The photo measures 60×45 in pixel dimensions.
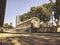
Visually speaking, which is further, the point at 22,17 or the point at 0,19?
the point at 22,17

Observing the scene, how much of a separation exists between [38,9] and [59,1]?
68.4 feet

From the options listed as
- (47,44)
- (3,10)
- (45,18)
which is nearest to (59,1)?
(3,10)

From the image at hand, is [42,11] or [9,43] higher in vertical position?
→ [42,11]

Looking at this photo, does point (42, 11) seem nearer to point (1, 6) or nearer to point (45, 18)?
point (45, 18)

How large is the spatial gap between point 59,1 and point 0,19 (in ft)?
4.47

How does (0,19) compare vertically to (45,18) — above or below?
below

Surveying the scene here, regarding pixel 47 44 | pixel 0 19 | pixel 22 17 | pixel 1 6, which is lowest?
pixel 47 44

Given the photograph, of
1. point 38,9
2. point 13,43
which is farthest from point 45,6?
point 13,43

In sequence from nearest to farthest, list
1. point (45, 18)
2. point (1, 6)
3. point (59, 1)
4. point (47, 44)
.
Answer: point (47, 44) < point (1, 6) < point (59, 1) < point (45, 18)

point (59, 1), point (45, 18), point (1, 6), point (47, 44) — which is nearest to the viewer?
point (47, 44)

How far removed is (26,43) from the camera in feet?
7.48

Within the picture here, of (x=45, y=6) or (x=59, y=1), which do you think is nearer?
(x=59, y=1)

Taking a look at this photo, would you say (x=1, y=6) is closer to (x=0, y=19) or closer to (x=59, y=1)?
(x=0, y=19)

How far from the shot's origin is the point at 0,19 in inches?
162
